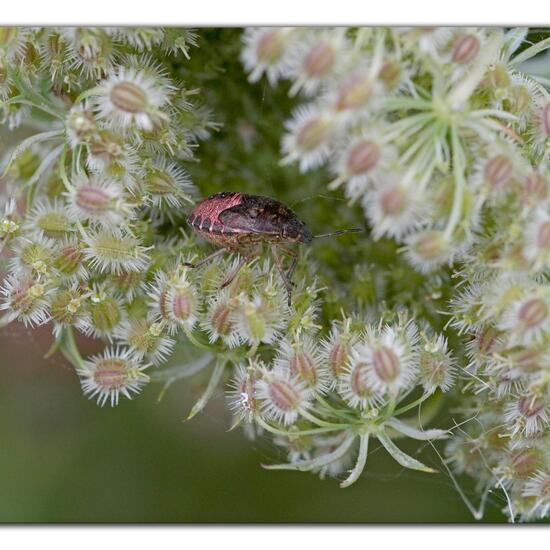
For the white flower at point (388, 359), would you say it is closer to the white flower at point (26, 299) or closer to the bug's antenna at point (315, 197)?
the bug's antenna at point (315, 197)

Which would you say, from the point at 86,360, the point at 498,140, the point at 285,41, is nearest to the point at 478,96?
the point at 498,140

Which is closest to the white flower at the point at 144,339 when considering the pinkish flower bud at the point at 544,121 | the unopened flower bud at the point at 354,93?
the unopened flower bud at the point at 354,93

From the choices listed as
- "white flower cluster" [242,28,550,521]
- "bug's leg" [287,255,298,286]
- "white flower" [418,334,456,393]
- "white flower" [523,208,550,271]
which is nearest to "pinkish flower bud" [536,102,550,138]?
"white flower cluster" [242,28,550,521]

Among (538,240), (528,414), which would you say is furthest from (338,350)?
(538,240)

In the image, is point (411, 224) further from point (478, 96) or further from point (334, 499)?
point (334, 499)

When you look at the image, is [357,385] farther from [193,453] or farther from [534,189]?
[193,453]

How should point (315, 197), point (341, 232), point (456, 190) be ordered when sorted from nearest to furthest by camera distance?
1. point (456, 190)
2. point (341, 232)
3. point (315, 197)

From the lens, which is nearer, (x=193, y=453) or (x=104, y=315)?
(x=104, y=315)
